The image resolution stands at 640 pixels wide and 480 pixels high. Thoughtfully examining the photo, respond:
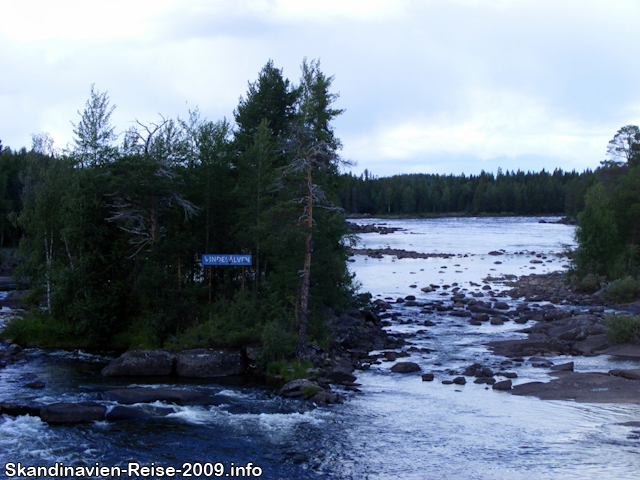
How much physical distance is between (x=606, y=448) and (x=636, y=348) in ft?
45.3

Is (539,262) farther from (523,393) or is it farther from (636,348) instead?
(523,393)

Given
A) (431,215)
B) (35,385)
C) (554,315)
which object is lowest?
(35,385)

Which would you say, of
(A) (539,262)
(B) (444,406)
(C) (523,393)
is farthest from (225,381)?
(A) (539,262)

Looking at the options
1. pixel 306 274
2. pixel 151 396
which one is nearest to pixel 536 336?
pixel 306 274

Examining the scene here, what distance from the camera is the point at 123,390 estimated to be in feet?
69.0

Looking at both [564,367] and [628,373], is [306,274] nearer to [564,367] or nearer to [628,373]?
[564,367]

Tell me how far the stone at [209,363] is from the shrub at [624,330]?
19018 millimetres

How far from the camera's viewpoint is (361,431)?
18109 mm

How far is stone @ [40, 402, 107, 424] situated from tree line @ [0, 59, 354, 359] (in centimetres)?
725

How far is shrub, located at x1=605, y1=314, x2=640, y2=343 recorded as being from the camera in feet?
95.1

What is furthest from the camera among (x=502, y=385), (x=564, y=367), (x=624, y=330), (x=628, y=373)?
(x=624, y=330)

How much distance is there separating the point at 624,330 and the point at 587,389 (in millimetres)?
Answer: 8358

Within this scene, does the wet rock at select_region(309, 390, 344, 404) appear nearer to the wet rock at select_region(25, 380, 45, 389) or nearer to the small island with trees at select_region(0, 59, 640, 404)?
the small island with trees at select_region(0, 59, 640, 404)

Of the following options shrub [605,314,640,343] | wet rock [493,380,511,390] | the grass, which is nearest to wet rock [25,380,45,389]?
the grass
